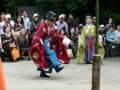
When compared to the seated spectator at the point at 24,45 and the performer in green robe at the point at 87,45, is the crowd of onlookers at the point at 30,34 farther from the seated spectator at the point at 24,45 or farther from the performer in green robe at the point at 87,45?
the performer in green robe at the point at 87,45

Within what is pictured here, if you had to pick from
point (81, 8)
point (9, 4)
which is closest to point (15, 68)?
point (81, 8)

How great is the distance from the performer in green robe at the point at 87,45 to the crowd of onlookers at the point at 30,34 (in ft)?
3.92

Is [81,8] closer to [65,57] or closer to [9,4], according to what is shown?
[9,4]

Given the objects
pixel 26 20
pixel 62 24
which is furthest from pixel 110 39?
pixel 26 20

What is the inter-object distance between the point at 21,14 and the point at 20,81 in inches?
277

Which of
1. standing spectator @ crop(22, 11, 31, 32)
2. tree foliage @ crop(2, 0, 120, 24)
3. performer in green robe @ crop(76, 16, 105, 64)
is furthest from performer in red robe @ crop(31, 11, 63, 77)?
tree foliage @ crop(2, 0, 120, 24)

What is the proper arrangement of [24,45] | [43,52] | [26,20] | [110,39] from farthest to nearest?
[26,20]
[110,39]
[24,45]
[43,52]

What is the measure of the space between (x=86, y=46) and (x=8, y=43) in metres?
2.77

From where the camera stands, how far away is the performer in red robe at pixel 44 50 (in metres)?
10.8

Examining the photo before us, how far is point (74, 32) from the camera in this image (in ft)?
52.9

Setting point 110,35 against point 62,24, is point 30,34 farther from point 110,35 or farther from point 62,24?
point 110,35

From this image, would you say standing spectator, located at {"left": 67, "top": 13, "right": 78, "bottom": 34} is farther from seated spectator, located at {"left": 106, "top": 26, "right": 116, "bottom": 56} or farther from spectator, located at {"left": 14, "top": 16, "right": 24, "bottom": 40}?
spectator, located at {"left": 14, "top": 16, "right": 24, "bottom": 40}

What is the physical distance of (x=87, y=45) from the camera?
566 inches

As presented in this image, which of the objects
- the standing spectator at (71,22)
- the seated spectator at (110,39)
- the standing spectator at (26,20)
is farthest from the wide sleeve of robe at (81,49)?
the standing spectator at (26,20)
